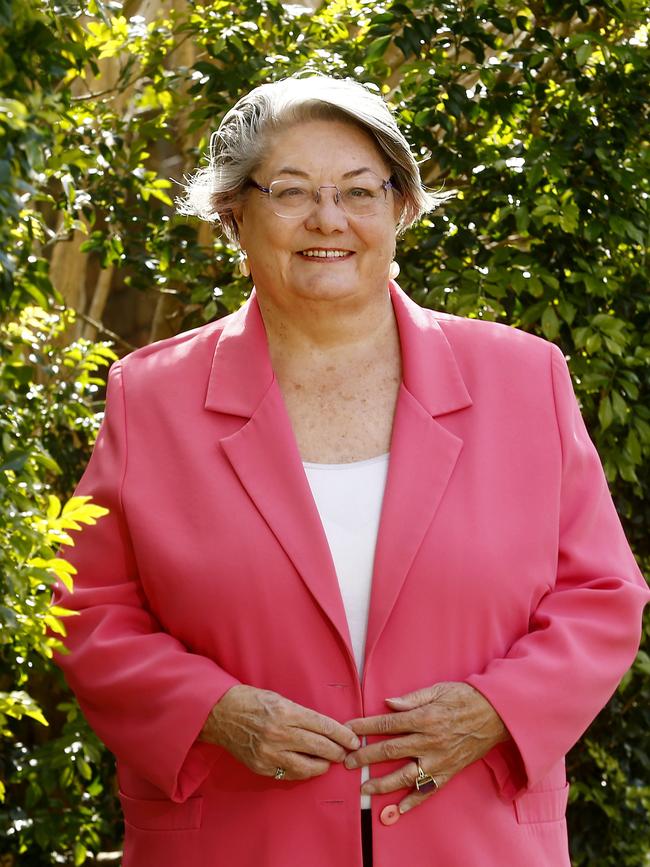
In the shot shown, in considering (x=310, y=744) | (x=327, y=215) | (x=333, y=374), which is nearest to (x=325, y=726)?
(x=310, y=744)

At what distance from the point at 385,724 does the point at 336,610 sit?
216 millimetres

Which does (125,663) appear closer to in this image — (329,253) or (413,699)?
(413,699)

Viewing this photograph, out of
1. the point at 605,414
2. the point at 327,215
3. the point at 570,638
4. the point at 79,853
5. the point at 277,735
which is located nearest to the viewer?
the point at 277,735

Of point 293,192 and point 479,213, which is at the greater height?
point 479,213

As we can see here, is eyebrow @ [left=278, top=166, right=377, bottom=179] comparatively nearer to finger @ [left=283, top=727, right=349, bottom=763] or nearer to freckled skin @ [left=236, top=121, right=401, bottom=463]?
freckled skin @ [left=236, top=121, right=401, bottom=463]

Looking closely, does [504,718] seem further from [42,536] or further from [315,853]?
[42,536]

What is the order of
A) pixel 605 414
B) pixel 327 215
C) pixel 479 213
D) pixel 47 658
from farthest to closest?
pixel 479 213 → pixel 605 414 → pixel 47 658 → pixel 327 215

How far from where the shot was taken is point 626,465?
3.64 metres

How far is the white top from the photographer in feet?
7.97

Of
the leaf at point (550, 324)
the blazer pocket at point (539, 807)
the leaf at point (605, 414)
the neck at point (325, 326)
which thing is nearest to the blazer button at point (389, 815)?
the blazer pocket at point (539, 807)

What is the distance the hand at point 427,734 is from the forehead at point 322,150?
1014 millimetres

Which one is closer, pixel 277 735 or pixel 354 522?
pixel 277 735

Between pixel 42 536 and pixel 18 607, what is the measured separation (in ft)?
0.54

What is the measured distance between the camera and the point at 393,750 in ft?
7.68
